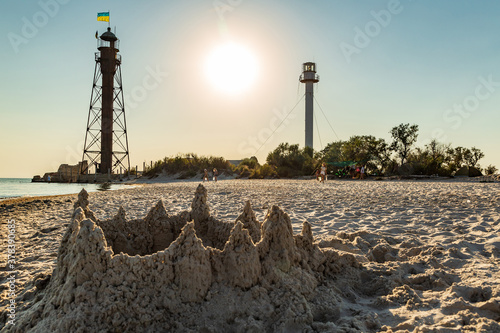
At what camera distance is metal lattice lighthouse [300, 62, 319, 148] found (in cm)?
4231

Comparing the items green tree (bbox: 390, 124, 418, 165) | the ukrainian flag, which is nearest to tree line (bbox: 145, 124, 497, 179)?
green tree (bbox: 390, 124, 418, 165)

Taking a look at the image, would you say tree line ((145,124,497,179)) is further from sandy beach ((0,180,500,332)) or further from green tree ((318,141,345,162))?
sandy beach ((0,180,500,332))

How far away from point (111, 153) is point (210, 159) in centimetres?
1332

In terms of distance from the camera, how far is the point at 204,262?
202 cm

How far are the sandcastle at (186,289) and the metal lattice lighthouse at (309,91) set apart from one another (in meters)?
41.0

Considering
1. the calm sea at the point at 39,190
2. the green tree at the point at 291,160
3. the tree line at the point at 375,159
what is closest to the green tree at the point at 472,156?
the tree line at the point at 375,159

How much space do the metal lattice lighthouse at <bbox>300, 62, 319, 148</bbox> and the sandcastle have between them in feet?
134

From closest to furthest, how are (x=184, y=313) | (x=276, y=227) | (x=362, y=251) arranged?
1. (x=184, y=313)
2. (x=276, y=227)
3. (x=362, y=251)

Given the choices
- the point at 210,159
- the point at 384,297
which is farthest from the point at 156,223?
the point at 210,159

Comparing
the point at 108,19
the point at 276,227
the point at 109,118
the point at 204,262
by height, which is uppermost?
the point at 108,19

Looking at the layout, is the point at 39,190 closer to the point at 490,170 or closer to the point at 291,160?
the point at 291,160

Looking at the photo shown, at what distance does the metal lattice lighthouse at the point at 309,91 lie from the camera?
1666 inches

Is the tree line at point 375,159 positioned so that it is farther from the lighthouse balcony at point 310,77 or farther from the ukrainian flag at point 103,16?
the ukrainian flag at point 103,16

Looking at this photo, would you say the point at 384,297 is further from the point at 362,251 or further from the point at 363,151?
the point at 363,151
